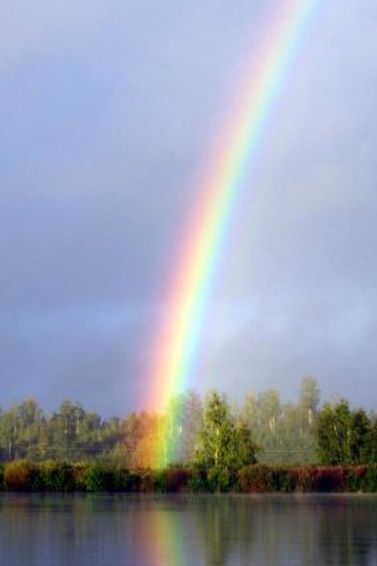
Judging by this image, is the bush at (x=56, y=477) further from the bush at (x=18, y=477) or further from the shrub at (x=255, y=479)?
the shrub at (x=255, y=479)

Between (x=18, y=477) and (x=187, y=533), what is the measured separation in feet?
92.1

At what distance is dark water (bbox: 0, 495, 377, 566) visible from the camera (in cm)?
2008

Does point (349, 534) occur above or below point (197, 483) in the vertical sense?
below

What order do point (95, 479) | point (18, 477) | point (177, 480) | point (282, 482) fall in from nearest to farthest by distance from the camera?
point (282, 482) < point (95, 479) < point (177, 480) < point (18, 477)

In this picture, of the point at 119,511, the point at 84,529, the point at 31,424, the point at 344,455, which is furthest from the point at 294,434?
the point at 84,529

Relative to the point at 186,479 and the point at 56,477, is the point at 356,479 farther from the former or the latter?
the point at 56,477

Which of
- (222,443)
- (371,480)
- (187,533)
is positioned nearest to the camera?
(187,533)

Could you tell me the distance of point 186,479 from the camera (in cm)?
5144

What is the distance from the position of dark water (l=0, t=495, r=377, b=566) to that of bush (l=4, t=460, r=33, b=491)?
10900 mm

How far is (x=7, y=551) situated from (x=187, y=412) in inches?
3228

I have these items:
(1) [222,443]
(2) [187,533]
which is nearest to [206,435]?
(1) [222,443]

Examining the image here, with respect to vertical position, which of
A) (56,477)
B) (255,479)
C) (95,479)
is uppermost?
(56,477)

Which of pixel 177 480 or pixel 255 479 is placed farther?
pixel 177 480

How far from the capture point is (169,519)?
100ft
